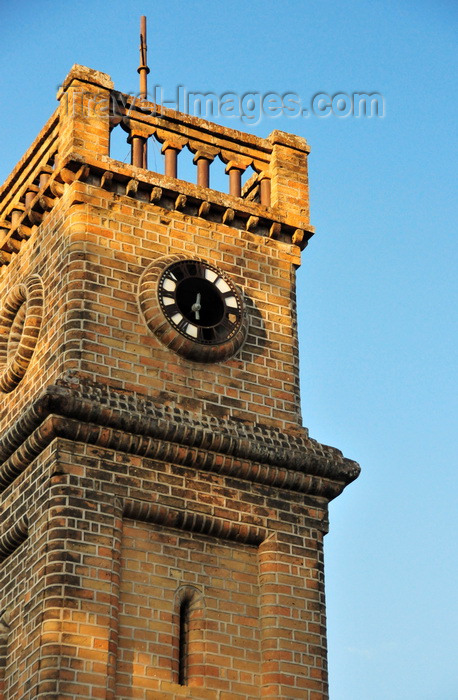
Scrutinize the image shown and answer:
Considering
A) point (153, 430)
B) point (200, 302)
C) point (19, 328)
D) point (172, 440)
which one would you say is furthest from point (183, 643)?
point (19, 328)

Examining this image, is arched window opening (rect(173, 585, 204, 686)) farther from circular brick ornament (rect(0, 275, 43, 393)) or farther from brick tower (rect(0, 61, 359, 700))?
circular brick ornament (rect(0, 275, 43, 393))

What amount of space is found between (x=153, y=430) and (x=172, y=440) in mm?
465

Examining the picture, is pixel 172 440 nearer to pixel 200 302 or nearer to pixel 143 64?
pixel 200 302

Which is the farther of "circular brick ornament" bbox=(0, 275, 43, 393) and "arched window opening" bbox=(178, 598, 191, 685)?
"circular brick ornament" bbox=(0, 275, 43, 393)

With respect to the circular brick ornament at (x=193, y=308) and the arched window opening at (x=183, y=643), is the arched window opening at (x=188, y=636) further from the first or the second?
the circular brick ornament at (x=193, y=308)

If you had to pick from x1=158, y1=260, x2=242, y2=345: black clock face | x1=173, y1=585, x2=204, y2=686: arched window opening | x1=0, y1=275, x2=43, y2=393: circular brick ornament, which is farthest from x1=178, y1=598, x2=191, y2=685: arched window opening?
x1=0, y1=275, x2=43, y2=393: circular brick ornament

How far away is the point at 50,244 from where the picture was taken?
3206cm

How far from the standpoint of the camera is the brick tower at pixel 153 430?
90.7ft

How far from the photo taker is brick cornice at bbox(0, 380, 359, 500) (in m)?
28.5

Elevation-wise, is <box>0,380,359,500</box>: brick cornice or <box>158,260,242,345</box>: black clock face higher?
<box>158,260,242,345</box>: black clock face

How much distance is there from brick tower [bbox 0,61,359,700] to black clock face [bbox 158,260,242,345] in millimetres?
41

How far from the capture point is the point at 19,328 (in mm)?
32688

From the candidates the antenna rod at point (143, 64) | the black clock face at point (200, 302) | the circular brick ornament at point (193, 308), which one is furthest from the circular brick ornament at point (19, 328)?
the antenna rod at point (143, 64)

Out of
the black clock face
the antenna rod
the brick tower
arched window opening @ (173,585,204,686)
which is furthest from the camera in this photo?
the antenna rod
